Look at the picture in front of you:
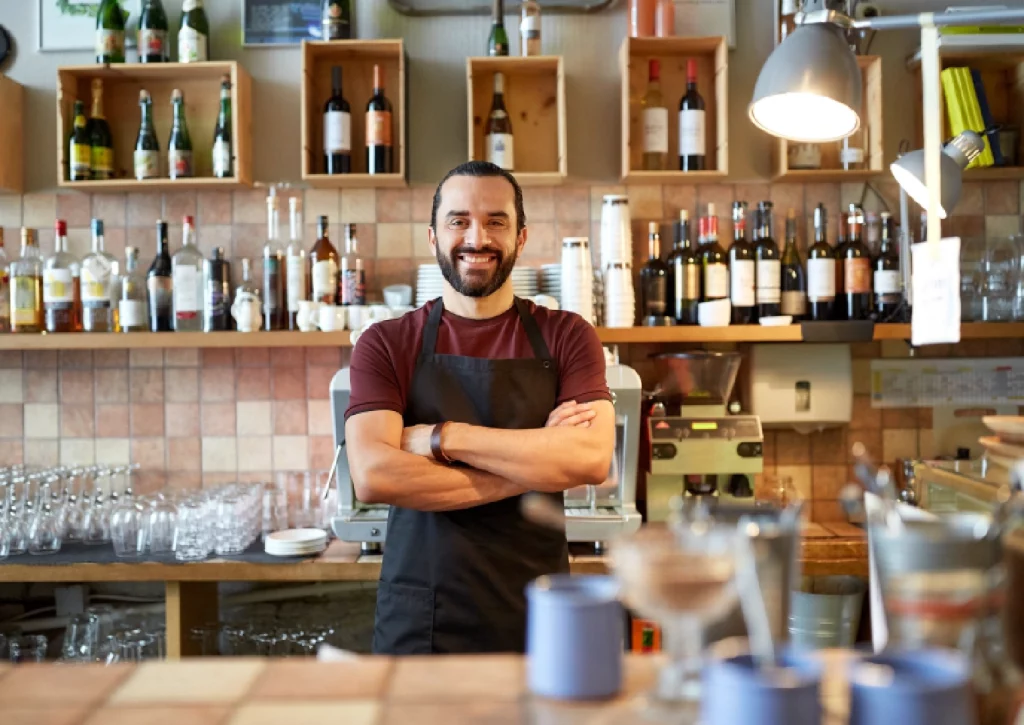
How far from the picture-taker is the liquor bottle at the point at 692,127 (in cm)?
327

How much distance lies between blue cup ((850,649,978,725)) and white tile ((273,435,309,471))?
2.75m

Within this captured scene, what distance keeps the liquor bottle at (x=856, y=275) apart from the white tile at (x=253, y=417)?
2080mm

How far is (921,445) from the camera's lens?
3496 mm

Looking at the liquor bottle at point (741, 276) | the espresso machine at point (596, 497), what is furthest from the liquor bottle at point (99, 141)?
the liquor bottle at point (741, 276)

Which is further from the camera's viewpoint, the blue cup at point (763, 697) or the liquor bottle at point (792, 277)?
the liquor bottle at point (792, 277)

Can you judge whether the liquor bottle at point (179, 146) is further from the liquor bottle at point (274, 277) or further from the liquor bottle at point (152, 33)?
the liquor bottle at point (274, 277)

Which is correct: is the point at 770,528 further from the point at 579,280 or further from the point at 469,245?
the point at 579,280

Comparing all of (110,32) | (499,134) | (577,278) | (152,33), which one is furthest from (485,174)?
(110,32)

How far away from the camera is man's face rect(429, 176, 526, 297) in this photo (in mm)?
2160

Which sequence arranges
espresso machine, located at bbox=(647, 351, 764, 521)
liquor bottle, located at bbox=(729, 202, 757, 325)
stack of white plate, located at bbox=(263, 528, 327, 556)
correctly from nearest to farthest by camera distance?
stack of white plate, located at bbox=(263, 528, 327, 556), espresso machine, located at bbox=(647, 351, 764, 521), liquor bottle, located at bbox=(729, 202, 757, 325)

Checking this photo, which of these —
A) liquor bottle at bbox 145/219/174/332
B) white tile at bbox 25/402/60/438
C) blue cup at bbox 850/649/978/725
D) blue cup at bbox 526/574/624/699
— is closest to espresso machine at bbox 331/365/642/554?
liquor bottle at bbox 145/219/174/332

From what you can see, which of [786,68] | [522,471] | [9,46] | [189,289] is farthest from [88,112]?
[786,68]

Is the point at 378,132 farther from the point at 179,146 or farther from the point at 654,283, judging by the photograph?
the point at 654,283

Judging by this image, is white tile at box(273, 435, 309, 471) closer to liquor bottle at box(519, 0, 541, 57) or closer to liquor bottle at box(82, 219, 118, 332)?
liquor bottle at box(82, 219, 118, 332)
